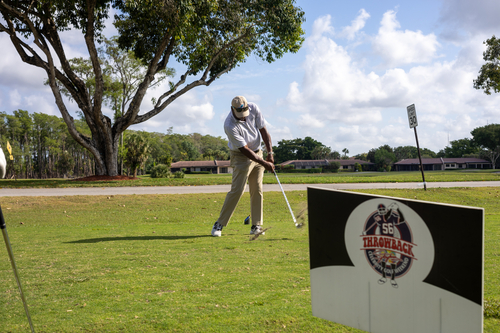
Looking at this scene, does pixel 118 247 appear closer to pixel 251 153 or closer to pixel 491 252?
pixel 251 153

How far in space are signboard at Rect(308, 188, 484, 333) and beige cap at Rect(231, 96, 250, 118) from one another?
377 centimetres

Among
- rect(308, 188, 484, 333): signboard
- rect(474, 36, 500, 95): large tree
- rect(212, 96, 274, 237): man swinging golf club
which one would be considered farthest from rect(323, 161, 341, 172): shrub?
rect(308, 188, 484, 333): signboard

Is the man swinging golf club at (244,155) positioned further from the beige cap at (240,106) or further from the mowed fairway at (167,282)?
the mowed fairway at (167,282)

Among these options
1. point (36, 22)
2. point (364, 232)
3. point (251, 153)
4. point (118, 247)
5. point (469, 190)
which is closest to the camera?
point (364, 232)

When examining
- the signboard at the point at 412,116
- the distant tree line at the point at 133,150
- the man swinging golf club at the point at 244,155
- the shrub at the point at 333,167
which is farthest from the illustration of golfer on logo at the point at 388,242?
the shrub at the point at 333,167

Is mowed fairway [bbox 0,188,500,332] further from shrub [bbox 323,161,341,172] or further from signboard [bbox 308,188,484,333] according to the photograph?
shrub [bbox 323,161,341,172]

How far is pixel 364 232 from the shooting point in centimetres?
194

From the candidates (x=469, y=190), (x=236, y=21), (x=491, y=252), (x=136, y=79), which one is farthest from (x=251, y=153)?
(x=136, y=79)

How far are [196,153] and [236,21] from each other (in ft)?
303

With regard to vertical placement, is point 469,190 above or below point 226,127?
below

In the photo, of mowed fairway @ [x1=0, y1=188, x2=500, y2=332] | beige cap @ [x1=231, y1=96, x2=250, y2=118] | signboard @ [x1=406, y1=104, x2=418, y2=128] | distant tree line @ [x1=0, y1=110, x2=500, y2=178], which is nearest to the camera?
mowed fairway @ [x1=0, y1=188, x2=500, y2=332]

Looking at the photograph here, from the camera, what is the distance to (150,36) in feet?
80.6

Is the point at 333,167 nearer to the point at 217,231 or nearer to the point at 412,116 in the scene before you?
the point at 412,116

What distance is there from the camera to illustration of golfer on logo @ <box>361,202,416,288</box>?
5.89 ft
